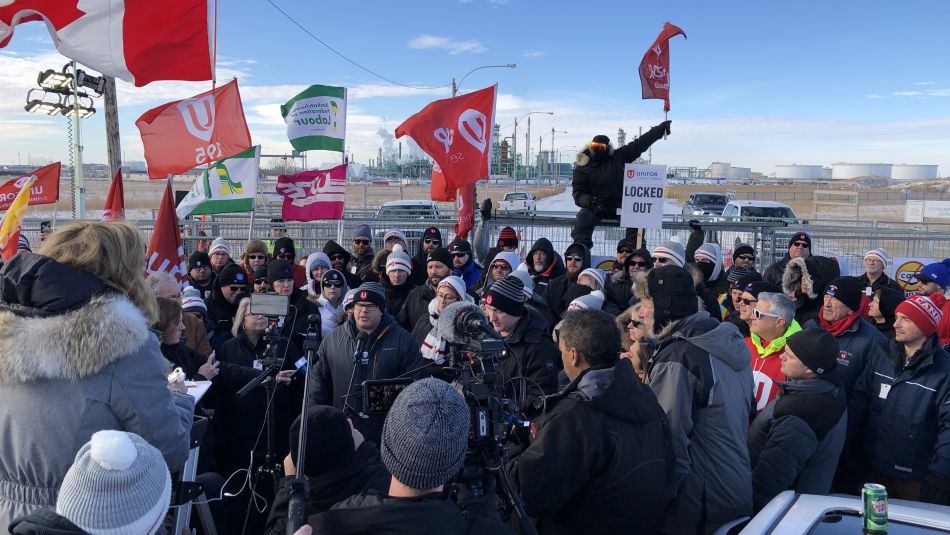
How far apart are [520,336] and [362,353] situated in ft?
3.62

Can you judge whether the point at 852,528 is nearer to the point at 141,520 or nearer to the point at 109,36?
the point at 141,520

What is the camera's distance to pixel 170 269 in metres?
6.62

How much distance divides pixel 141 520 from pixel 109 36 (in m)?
6.46

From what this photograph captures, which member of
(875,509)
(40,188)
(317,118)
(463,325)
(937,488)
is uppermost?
(317,118)

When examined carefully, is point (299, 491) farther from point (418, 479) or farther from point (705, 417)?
point (705, 417)

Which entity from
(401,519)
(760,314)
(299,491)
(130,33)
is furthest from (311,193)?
(401,519)

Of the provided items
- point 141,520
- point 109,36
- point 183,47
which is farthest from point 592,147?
point 141,520

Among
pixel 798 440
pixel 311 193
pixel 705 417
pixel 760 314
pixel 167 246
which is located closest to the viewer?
pixel 705 417

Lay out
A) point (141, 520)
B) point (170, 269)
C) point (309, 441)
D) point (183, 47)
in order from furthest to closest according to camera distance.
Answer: point (183, 47) < point (170, 269) < point (309, 441) < point (141, 520)

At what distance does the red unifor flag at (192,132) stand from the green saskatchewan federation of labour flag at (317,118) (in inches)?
60.1

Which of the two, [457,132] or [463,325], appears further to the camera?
[457,132]

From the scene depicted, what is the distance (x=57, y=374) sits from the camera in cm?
235

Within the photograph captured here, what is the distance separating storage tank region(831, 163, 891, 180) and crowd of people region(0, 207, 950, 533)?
7038 inches

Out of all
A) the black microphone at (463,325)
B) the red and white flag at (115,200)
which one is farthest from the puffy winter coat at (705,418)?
the red and white flag at (115,200)
